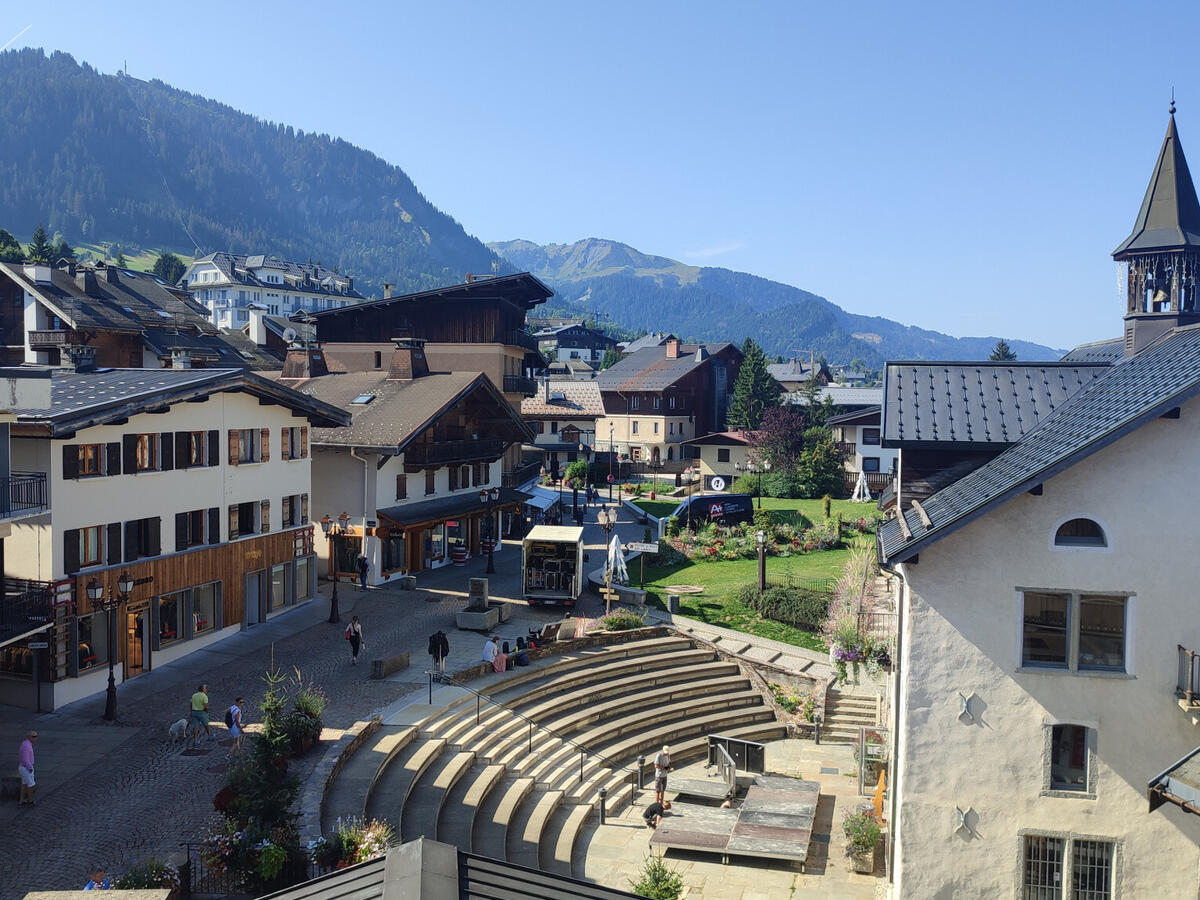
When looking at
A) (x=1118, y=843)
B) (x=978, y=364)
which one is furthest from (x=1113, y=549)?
(x=978, y=364)

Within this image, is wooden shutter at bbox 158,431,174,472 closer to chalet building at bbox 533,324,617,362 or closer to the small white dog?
the small white dog

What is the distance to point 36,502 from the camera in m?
23.2

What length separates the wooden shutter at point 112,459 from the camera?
84.9ft

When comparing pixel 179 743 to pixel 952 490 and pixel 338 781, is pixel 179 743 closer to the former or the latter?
pixel 338 781

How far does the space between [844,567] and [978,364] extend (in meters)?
20.9

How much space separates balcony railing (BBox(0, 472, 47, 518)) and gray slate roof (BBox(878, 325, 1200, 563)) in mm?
18694

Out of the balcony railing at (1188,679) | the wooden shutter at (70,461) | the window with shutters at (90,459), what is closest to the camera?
the balcony railing at (1188,679)

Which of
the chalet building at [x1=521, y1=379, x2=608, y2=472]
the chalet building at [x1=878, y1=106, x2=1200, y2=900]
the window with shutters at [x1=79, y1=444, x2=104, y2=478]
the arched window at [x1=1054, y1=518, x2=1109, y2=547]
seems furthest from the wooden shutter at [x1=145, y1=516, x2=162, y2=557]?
the chalet building at [x1=521, y1=379, x2=608, y2=472]

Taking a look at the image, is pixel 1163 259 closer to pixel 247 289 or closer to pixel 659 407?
pixel 659 407

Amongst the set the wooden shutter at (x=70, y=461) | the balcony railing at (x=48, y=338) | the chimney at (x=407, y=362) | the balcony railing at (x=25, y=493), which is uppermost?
the balcony railing at (x=48, y=338)

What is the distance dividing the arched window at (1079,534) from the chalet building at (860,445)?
54.1 metres

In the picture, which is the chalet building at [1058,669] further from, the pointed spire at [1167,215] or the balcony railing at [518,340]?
the balcony railing at [518,340]

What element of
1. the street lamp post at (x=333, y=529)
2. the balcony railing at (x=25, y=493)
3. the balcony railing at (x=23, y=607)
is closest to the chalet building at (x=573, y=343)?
the street lamp post at (x=333, y=529)

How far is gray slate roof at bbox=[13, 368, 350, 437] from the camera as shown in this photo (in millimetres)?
23219
